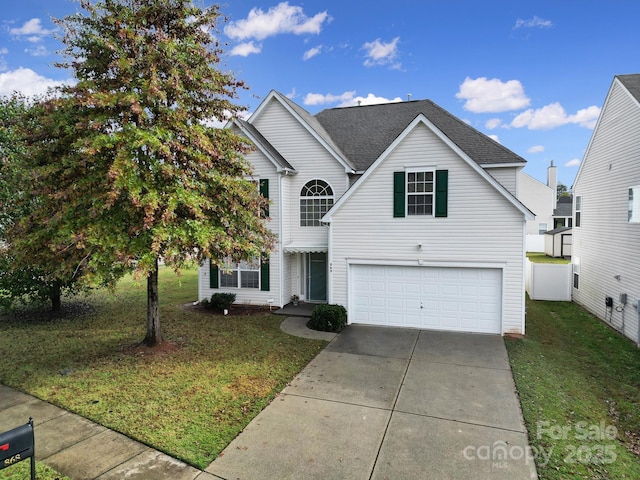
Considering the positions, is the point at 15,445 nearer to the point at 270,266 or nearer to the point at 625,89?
the point at 270,266

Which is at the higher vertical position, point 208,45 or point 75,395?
point 208,45

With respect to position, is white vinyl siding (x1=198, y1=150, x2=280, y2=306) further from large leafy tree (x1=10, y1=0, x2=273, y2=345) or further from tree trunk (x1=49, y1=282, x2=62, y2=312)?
large leafy tree (x1=10, y1=0, x2=273, y2=345)

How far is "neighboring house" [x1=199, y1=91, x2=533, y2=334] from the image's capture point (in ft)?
38.0

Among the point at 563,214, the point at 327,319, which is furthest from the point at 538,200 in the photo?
the point at 327,319

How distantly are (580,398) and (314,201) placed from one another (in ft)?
35.4

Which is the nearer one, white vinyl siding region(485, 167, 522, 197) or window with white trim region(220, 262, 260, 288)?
white vinyl siding region(485, 167, 522, 197)

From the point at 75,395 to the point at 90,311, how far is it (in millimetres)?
8666

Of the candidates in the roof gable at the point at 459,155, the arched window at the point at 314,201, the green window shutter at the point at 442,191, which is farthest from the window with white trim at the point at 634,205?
the arched window at the point at 314,201

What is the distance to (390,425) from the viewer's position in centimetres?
624

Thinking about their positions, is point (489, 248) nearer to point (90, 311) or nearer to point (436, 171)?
point (436, 171)

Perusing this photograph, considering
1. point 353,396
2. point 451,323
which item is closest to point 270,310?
point 451,323

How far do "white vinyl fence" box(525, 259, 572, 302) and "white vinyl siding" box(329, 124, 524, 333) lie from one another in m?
6.86

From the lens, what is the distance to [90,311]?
1477 cm

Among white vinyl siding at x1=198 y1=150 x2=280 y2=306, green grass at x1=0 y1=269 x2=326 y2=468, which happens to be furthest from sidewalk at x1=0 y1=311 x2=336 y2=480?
white vinyl siding at x1=198 y1=150 x2=280 y2=306
